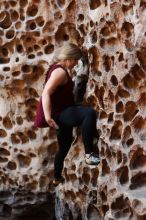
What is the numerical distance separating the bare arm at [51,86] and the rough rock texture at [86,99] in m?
0.30

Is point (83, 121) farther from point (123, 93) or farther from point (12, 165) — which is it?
point (12, 165)

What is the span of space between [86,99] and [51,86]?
0.49 metres

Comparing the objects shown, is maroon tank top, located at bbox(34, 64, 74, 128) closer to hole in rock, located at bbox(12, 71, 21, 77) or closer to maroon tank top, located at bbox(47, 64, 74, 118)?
maroon tank top, located at bbox(47, 64, 74, 118)

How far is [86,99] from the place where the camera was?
4.54 m

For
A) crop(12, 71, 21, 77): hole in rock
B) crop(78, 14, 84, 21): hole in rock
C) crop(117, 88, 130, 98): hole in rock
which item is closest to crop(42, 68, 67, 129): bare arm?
crop(117, 88, 130, 98): hole in rock

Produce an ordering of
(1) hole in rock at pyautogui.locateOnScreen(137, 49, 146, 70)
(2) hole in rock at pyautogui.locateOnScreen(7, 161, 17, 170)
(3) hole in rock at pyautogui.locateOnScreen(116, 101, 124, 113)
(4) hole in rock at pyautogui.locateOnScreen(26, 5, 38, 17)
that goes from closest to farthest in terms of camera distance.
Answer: (1) hole in rock at pyautogui.locateOnScreen(137, 49, 146, 70)
(3) hole in rock at pyautogui.locateOnScreen(116, 101, 124, 113)
(4) hole in rock at pyautogui.locateOnScreen(26, 5, 38, 17)
(2) hole in rock at pyautogui.locateOnScreen(7, 161, 17, 170)

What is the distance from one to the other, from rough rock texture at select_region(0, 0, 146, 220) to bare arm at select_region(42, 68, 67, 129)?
298 mm

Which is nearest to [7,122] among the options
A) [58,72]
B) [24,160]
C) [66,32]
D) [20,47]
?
[24,160]

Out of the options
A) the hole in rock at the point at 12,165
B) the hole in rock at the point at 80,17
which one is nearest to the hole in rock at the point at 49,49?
the hole in rock at the point at 80,17

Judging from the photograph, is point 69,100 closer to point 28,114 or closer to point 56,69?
point 56,69

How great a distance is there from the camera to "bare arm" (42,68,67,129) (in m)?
4.12

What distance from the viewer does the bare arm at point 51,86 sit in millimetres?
4121

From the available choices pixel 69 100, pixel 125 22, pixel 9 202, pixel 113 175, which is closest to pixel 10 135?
pixel 9 202

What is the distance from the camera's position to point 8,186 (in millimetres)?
5375
